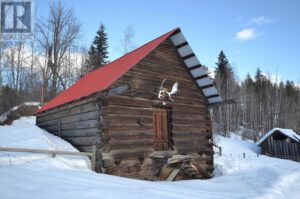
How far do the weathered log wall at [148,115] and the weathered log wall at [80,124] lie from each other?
1.33 ft

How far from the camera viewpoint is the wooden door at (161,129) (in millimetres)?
13516

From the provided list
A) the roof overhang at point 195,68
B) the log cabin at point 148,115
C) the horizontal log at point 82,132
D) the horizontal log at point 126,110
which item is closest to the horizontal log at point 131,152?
the log cabin at point 148,115

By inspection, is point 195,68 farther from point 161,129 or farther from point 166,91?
point 161,129

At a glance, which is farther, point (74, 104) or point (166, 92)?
point (166, 92)

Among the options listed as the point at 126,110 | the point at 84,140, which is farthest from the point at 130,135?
the point at 84,140

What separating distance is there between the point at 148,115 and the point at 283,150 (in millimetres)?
29334

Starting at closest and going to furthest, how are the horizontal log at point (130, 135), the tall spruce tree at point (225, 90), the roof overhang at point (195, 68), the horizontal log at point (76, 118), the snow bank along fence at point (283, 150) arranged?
the horizontal log at point (130, 135), the horizontal log at point (76, 118), the roof overhang at point (195, 68), the snow bank along fence at point (283, 150), the tall spruce tree at point (225, 90)

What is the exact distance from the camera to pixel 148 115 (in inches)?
512

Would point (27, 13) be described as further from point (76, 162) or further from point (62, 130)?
point (76, 162)

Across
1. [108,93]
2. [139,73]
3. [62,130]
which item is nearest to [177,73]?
[139,73]

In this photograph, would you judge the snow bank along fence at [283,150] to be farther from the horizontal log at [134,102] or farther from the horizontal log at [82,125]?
the horizontal log at [82,125]

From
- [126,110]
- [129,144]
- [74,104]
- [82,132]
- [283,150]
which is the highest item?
[74,104]

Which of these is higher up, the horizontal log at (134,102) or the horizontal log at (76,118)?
the horizontal log at (134,102)

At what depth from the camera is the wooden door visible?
13.5m
